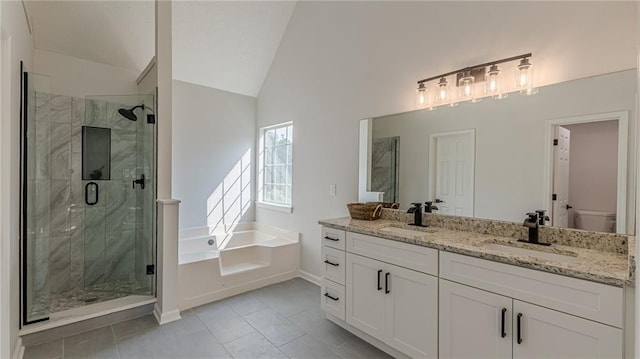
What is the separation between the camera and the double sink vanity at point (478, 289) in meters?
1.24

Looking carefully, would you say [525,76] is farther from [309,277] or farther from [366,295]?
[309,277]

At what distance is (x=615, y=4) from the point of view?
1595 mm

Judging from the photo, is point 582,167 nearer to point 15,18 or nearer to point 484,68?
point 484,68

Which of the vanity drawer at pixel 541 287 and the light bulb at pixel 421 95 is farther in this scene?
the light bulb at pixel 421 95

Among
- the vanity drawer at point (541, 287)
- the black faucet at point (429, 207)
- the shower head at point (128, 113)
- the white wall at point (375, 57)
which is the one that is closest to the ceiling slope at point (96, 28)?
the shower head at point (128, 113)

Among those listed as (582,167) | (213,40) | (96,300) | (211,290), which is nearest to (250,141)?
(213,40)

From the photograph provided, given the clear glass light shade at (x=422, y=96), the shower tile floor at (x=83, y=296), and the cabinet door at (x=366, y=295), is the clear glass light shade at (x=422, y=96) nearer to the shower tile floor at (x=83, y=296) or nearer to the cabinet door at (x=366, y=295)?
the cabinet door at (x=366, y=295)

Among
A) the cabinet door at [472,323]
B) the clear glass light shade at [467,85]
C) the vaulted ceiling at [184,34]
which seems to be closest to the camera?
the cabinet door at [472,323]

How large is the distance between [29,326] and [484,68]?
382cm

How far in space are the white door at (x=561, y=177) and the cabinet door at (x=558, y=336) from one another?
0.68 meters

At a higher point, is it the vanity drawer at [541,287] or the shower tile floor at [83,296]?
the vanity drawer at [541,287]

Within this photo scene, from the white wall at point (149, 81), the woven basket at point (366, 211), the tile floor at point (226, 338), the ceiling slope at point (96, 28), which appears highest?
the ceiling slope at point (96, 28)

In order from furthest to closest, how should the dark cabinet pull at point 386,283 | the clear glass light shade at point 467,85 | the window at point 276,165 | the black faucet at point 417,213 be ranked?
1. the window at point 276,165
2. the black faucet at point 417,213
3. the clear glass light shade at point 467,85
4. the dark cabinet pull at point 386,283

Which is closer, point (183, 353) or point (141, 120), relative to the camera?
point (183, 353)
